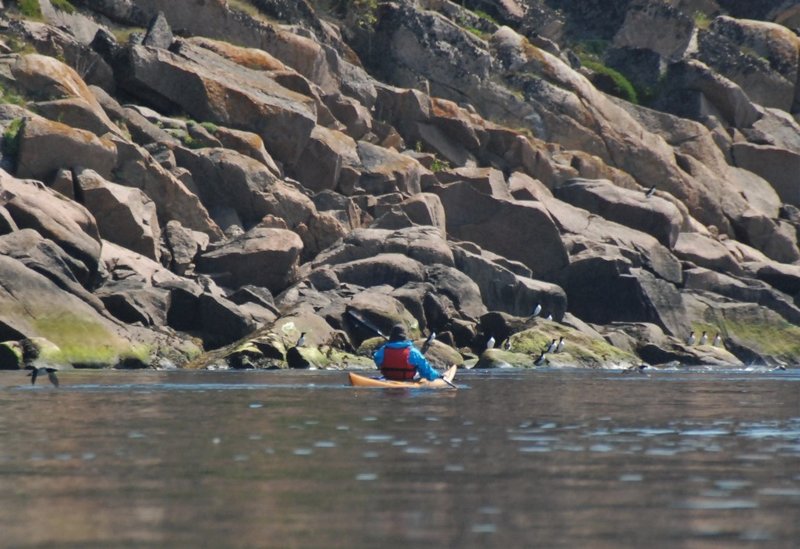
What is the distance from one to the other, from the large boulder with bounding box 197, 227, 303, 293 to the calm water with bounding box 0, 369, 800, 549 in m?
20.8

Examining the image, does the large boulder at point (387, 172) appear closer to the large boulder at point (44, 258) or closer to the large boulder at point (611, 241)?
the large boulder at point (611, 241)

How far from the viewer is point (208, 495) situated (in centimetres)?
1240

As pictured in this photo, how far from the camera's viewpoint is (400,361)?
99.0 ft

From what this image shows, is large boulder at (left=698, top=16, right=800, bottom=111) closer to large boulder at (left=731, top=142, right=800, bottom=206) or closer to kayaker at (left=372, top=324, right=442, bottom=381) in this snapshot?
large boulder at (left=731, top=142, right=800, bottom=206)

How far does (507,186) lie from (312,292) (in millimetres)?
16029

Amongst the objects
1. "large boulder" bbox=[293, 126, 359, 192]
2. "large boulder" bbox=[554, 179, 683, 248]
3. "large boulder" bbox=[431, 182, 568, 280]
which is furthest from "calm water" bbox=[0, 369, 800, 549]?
"large boulder" bbox=[554, 179, 683, 248]

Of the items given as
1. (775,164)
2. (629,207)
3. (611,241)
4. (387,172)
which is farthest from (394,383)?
(775,164)

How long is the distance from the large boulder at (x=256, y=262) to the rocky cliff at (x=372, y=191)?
72 mm

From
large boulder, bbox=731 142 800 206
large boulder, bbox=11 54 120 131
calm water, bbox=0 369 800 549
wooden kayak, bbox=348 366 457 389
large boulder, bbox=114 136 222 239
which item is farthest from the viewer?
large boulder, bbox=731 142 800 206

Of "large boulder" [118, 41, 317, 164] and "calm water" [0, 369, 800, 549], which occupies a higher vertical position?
"large boulder" [118, 41, 317, 164]

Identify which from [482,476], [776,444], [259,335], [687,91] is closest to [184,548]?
[482,476]

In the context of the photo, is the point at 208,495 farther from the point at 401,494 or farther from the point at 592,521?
the point at 592,521

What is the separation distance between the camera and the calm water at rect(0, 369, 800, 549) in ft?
34.7

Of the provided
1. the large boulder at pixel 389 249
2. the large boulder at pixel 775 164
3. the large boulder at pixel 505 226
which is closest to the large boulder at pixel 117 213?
the large boulder at pixel 389 249
